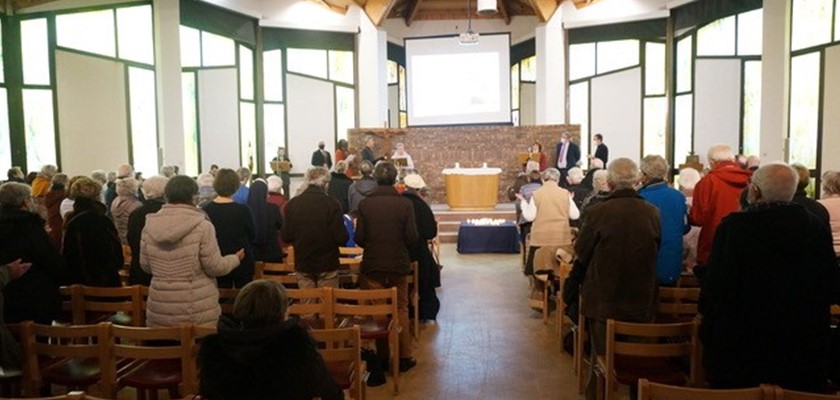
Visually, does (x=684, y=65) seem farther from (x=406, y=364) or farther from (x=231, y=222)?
(x=231, y=222)

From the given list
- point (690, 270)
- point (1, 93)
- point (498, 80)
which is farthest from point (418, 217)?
point (498, 80)

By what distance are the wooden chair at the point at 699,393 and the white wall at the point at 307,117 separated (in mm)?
13268

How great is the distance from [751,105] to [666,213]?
9.17m

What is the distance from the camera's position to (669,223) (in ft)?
13.3

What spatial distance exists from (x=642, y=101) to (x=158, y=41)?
9.78m

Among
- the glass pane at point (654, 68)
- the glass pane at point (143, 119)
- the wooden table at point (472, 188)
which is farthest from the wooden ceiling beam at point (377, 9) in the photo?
the glass pane at point (143, 119)

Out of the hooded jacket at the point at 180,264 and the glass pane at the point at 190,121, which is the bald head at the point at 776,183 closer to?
the hooded jacket at the point at 180,264

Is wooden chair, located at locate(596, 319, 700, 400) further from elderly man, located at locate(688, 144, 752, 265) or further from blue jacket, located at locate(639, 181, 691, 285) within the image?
elderly man, located at locate(688, 144, 752, 265)

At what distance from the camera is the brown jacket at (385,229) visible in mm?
4512

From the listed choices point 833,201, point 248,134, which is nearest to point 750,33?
point 833,201

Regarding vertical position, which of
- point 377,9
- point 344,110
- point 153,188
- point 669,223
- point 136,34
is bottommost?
point 669,223

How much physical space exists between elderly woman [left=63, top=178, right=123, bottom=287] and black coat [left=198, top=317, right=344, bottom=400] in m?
2.14

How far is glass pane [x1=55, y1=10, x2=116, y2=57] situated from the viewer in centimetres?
916

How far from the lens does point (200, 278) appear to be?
341 cm
